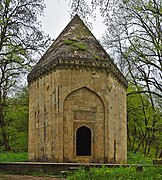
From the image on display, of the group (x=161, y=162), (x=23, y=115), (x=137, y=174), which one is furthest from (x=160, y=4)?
(x=23, y=115)

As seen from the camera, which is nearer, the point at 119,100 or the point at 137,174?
the point at 137,174

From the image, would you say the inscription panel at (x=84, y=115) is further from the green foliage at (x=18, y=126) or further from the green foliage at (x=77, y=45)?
the green foliage at (x=18, y=126)

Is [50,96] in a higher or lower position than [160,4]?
lower

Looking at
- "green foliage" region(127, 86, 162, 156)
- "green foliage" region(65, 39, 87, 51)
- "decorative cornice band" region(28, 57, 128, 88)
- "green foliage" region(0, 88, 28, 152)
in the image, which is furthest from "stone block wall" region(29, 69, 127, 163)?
"green foliage" region(127, 86, 162, 156)

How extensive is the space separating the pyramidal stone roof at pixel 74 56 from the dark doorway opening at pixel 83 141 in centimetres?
320

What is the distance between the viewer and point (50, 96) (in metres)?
20.6

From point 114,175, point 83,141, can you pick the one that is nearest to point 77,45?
point 83,141

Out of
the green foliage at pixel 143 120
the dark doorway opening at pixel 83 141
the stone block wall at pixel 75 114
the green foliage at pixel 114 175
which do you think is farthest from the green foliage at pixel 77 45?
the green foliage at pixel 143 120

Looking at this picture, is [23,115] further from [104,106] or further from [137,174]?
[137,174]

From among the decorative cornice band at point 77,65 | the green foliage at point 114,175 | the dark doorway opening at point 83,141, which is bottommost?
the green foliage at point 114,175

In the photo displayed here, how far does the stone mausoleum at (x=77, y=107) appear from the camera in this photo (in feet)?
64.4

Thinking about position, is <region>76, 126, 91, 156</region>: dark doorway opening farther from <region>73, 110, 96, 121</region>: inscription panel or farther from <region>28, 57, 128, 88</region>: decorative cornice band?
<region>28, 57, 128, 88</region>: decorative cornice band

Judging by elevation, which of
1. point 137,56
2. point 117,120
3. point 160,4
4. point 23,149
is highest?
point 160,4

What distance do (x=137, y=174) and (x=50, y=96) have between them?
31.4 feet
